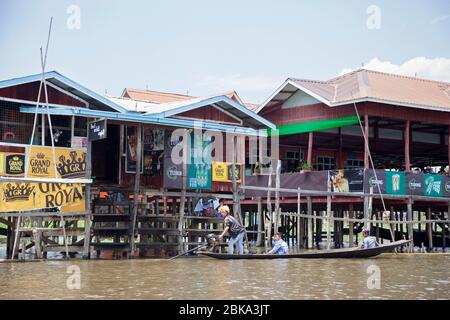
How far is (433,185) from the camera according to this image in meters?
27.8

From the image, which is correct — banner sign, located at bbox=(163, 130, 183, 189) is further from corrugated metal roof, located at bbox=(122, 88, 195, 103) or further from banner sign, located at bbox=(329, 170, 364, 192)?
corrugated metal roof, located at bbox=(122, 88, 195, 103)

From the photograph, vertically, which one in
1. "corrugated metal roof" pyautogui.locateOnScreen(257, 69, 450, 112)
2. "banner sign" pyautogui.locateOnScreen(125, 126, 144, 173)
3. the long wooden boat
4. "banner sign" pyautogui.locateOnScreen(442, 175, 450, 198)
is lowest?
the long wooden boat

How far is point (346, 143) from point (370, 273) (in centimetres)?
1698

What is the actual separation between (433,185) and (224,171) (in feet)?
27.5

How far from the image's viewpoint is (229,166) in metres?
25.2

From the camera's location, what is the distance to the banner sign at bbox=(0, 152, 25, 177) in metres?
20.9

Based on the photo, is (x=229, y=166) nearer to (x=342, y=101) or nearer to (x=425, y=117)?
(x=342, y=101)

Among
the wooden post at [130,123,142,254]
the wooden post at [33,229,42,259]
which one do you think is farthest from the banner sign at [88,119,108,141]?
the wooden post at [33,229,42,259]

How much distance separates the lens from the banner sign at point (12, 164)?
2088 cm

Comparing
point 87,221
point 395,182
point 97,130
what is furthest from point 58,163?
point 395,182

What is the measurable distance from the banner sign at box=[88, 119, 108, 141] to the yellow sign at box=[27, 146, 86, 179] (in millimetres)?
744

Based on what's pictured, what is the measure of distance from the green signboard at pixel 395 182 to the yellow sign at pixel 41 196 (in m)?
11.3

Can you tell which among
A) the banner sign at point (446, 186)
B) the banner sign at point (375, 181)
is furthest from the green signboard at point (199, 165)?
the banner sign at point (446, 186)
